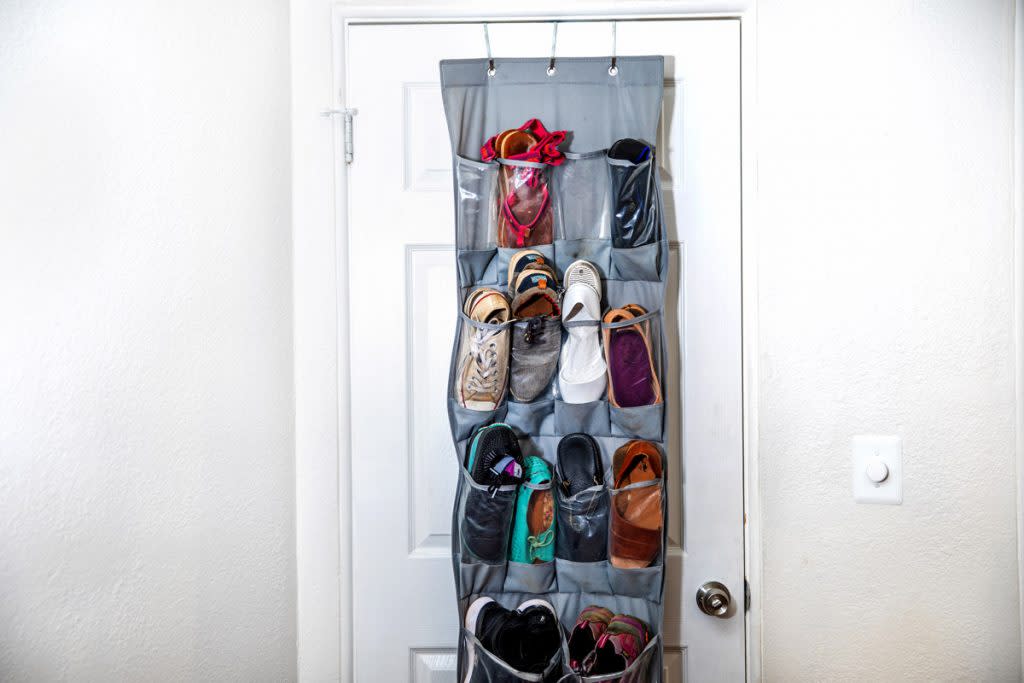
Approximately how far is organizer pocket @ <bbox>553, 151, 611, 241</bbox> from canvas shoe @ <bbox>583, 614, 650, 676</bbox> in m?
0.72

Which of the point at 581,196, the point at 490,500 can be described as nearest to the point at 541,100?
the point at 581,196

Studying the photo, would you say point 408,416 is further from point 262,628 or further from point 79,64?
point 79,64

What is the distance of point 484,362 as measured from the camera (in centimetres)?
99

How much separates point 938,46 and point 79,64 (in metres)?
1.49

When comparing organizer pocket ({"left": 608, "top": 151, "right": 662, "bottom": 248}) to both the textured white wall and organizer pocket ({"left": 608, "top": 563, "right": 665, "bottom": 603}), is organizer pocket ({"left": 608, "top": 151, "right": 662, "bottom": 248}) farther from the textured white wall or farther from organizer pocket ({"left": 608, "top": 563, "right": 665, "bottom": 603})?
organizer pocket ({"left": 608, "top": 563, "right": 665, "bottom": 603})

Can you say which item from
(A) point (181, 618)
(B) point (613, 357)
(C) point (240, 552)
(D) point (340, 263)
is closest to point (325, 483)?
(C) point (240, 552)

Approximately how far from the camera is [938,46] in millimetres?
1015

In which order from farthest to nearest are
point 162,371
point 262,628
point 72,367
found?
1. point 262,628
2. point 162,371
3. point 72,367

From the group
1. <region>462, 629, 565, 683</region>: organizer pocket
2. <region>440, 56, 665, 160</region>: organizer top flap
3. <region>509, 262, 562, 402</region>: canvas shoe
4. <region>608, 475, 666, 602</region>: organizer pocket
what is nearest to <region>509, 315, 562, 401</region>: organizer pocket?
<region>509, 262, 562, 402</region>: canvas shoe

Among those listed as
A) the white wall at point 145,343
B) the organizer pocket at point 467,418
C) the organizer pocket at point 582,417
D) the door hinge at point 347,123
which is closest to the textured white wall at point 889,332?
the organizer pocket at point 582,417

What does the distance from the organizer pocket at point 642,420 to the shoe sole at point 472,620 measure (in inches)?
16.1

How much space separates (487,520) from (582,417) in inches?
10.0

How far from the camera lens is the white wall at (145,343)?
79cm

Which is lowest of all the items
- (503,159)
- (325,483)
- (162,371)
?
(325,483)
